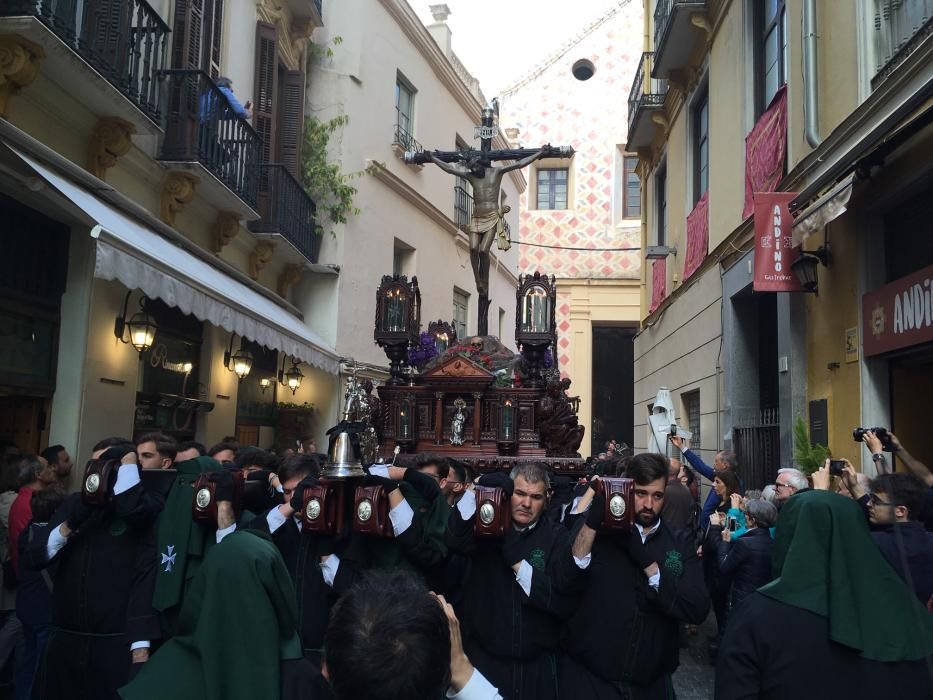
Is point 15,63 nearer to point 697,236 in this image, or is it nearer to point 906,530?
point 906,530

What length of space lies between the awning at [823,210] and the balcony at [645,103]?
8604 millimetres

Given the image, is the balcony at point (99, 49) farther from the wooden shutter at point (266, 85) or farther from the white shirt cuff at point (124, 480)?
the white shirt cuff at point (124, 480)

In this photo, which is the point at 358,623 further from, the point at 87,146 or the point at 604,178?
the point at 604,178

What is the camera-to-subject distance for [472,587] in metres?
3.83

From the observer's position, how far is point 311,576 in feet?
13.9

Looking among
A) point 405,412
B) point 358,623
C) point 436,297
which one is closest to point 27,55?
point 405,412

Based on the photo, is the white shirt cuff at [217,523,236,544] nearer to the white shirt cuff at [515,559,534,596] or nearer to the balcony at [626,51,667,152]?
the white shirt cuff at [515,559,534,596]

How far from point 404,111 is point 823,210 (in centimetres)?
1203

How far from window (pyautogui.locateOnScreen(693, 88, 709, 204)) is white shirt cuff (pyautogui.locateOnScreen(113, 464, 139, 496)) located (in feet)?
35.2

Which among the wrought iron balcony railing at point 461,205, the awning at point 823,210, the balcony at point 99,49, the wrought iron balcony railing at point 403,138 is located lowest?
the awning at point 823,210

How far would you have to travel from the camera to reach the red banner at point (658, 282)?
1603cm

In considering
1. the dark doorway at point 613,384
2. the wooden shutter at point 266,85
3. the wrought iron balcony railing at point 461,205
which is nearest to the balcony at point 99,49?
the wooden shutter at point 266,85

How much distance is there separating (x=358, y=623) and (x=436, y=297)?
17.1 metres

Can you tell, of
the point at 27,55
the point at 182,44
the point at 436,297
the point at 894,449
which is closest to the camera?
the point at 894,449
